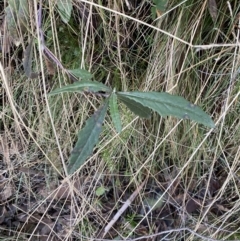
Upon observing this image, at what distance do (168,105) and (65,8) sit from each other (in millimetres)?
347

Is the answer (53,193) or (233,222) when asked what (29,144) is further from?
(233,222)

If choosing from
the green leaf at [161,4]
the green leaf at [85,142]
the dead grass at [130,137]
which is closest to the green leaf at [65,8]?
the dead grass at [130,137]

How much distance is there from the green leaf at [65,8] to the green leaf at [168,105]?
0.90 feet

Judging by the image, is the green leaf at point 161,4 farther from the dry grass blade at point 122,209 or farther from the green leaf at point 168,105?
the dry grass blade at point 122,209

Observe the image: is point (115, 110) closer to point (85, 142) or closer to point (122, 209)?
point (85, 142)

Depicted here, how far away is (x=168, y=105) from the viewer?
61 centimetres

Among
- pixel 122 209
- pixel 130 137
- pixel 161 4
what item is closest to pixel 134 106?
pixel 161 4

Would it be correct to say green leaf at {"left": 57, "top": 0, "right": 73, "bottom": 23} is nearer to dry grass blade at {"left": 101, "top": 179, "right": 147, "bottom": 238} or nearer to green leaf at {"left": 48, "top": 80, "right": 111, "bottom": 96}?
green leaf at {"left": 48, "top": 80, "right": 111, "bottom": 96}

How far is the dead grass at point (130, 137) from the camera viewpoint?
88 centimetres

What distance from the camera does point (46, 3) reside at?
0.88 metres

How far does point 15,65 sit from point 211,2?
0.49 metres

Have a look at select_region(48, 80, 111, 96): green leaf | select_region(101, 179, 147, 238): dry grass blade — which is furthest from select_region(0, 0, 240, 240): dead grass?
select_region(48, 80, 111, 96): green leaf

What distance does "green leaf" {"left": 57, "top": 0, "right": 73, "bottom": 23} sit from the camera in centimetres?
82

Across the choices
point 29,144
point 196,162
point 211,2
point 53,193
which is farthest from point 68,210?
point 211,2
